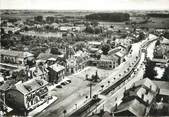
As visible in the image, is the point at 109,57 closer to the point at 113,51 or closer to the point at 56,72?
the point at 113,51

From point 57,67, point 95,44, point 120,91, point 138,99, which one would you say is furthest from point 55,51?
point 138,99

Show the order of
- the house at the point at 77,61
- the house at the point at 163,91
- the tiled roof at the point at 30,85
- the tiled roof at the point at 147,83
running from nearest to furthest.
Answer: the house at the point at 163,91 < the tiled roof at the point at 147,83 < the tiled roof at the point at 30,85 < the house at the point at 77,61

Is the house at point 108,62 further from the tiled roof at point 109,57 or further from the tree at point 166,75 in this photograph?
the tree at point 166,75

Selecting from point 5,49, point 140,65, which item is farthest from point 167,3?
point 5,49

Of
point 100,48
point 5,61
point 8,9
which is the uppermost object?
point 8,9

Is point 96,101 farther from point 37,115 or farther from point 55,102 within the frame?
point 37,115

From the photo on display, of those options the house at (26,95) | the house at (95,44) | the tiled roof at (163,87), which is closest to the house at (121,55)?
the house at (95,44)

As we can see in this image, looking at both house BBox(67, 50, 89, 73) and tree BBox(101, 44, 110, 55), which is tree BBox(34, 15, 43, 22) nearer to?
house BBox(67, 50, 89, 73)
